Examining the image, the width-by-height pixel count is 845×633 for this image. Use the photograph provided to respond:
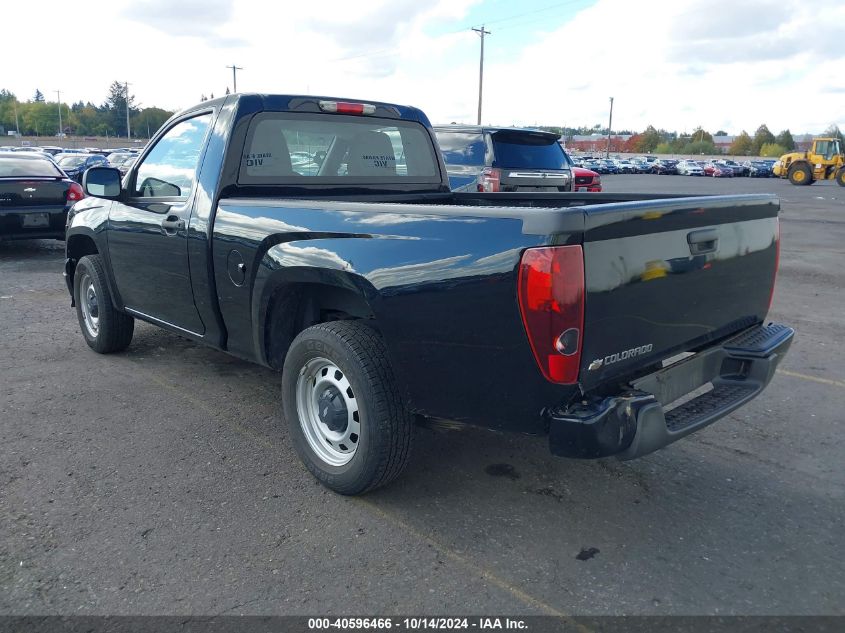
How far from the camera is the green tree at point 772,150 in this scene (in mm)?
105375

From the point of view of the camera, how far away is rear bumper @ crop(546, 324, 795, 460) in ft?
8.84

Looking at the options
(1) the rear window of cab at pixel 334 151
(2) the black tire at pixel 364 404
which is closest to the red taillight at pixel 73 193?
(1) the rear window of cab at pixel 334 151

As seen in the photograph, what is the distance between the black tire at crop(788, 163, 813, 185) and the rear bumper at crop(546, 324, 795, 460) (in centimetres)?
4107

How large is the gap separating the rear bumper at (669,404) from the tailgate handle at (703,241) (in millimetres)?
505

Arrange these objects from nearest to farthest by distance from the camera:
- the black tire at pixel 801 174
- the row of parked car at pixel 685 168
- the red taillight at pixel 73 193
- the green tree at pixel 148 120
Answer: the red taillight at pixel 73 193
the black tire at pixel 801 174
the row of parked car at pixel 685 168
the green tree at pixel 148 120

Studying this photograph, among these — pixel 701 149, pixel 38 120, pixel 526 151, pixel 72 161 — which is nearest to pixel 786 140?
pixel 701 149

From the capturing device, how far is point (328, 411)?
11.5ft

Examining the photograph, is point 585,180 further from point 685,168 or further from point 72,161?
point 685,168

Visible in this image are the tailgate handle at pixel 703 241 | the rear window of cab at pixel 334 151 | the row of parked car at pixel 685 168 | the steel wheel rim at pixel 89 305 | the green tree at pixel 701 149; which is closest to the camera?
the tailgate handle at pixel 703 241

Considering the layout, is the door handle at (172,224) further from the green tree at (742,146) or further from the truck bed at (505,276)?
the green tree at (742,146)

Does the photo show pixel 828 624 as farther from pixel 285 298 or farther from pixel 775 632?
pixel 285 298

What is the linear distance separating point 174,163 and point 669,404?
337cm

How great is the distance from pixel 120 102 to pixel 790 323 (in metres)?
162

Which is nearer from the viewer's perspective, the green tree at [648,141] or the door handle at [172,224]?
the door handle at [172,224]
